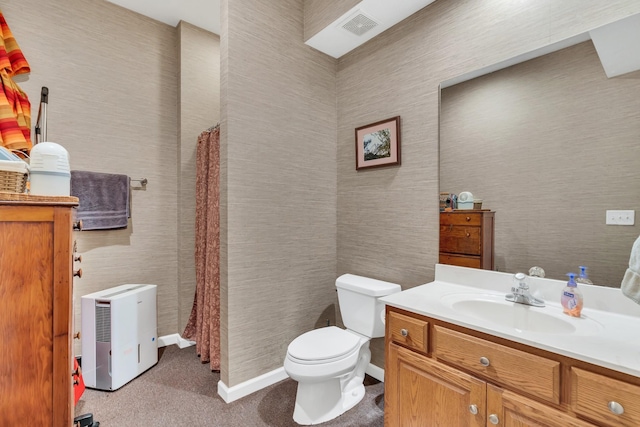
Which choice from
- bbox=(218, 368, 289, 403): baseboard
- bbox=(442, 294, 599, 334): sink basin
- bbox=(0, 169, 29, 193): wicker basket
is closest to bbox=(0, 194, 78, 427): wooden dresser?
bbox=(0, 169, 29, 193): wicker basket

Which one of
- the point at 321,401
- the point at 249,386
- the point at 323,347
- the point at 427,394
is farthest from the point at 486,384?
the point at 249,386

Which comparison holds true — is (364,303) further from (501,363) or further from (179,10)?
(179,10)

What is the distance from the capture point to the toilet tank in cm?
185

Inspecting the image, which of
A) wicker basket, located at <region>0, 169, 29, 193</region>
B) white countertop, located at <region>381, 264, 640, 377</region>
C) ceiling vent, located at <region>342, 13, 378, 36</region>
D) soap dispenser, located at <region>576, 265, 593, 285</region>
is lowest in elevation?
white countertop, located at <region>381, 264, 640, 377</region>

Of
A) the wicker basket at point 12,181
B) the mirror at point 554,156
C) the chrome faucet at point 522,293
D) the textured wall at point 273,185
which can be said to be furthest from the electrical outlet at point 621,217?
the wicker basket at point 12,181

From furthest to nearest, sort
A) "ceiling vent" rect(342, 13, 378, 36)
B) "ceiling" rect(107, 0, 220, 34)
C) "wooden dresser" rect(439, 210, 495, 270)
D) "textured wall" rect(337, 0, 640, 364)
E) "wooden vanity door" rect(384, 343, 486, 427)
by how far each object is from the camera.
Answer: "ceiling" rect(107, 0, 220, 34) < "ceiling vent" rect(342, 13, 378, 36) < "wooden dresser" rect(439, 210, 495, 270) < "textured wall" rect(337, 0, 640, 364) < "wooden vanity door" rect(384, 343, 486, 427)

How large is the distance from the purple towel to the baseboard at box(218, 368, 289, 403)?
60.7 inches

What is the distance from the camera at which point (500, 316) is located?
1.37 m

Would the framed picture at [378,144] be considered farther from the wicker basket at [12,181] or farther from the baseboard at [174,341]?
the baseboard at [174,341]

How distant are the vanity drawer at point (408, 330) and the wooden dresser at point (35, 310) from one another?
4.05 feet

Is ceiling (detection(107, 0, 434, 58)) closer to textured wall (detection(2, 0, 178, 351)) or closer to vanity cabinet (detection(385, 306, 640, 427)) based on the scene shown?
textured wall (detection(2, 0, 178, 351))

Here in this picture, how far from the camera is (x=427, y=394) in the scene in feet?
4.03

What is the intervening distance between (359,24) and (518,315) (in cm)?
200

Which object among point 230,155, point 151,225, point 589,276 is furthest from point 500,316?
point 151,225
